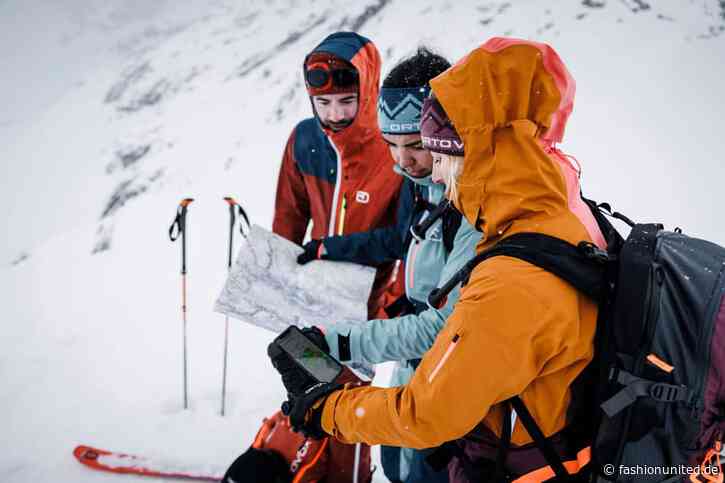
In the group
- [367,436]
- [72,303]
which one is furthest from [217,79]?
[367,436]

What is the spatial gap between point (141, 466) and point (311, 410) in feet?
6.08

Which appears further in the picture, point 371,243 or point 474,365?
point 371,243

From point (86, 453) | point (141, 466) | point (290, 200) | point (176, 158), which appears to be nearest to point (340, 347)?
point (290, 200)

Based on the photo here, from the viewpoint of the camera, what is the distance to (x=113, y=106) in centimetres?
679

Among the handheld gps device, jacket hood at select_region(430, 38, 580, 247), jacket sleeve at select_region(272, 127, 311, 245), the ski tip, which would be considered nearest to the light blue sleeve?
the handheld gps device

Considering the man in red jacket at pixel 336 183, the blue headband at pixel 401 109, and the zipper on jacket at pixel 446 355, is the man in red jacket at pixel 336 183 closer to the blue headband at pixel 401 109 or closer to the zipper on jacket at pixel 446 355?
the blue headband at pixel 401 109

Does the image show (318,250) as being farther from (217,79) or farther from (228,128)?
(217,79)

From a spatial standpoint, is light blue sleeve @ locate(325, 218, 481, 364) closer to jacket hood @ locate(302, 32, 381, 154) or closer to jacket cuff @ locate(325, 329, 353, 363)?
jacket cuff @ locate(325, 329, 353, 363)

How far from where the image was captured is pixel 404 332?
1.59 m

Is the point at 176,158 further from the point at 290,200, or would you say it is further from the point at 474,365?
the point at 474,365

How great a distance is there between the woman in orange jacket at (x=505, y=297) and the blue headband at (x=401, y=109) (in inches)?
22.5

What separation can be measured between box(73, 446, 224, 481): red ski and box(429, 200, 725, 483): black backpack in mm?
2231

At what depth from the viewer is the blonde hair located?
1.22m

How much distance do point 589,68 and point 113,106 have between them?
20.7 feet
